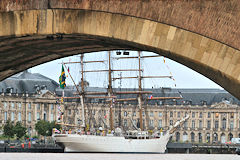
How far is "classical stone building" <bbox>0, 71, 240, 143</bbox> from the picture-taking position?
141 m

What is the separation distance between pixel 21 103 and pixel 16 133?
23.7 meters

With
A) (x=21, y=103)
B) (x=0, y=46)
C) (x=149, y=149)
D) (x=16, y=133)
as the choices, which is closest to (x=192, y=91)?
(x=21, y=103)

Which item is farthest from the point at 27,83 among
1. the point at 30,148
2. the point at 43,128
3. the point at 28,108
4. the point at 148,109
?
the point at 30,148

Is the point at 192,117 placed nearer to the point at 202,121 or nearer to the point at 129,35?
the point at 202,121

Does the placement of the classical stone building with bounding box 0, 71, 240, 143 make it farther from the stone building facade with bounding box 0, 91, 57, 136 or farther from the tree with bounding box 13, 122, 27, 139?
the tree with bounding box 13, 122, 27, 139

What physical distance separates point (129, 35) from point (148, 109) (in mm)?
150366

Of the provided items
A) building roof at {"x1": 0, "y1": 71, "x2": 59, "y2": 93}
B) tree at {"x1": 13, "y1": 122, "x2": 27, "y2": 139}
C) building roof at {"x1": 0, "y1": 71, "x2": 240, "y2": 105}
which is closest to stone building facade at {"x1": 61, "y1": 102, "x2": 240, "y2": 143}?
building roof at {"x1": 0, "y1": 71, "x2": 240, "y2": 105}

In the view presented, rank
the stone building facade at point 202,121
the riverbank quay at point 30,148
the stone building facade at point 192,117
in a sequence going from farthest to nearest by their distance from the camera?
the stone building facade at point 202,121 < the stone building facade at point 192,117 < the riverbank quay at point 30,148

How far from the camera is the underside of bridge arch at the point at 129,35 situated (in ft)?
34.6

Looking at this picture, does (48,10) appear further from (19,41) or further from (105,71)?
(105,71)

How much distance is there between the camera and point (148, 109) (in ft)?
529

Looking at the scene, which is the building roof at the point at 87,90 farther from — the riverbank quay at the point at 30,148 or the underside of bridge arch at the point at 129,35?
the underside of bridge arch at the point at 129,35

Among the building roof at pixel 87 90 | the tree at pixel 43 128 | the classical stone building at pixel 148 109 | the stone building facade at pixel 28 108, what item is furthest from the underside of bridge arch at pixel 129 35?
the stone building facade at pixel 28 108

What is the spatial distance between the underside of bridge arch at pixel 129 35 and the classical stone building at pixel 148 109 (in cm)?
12530
